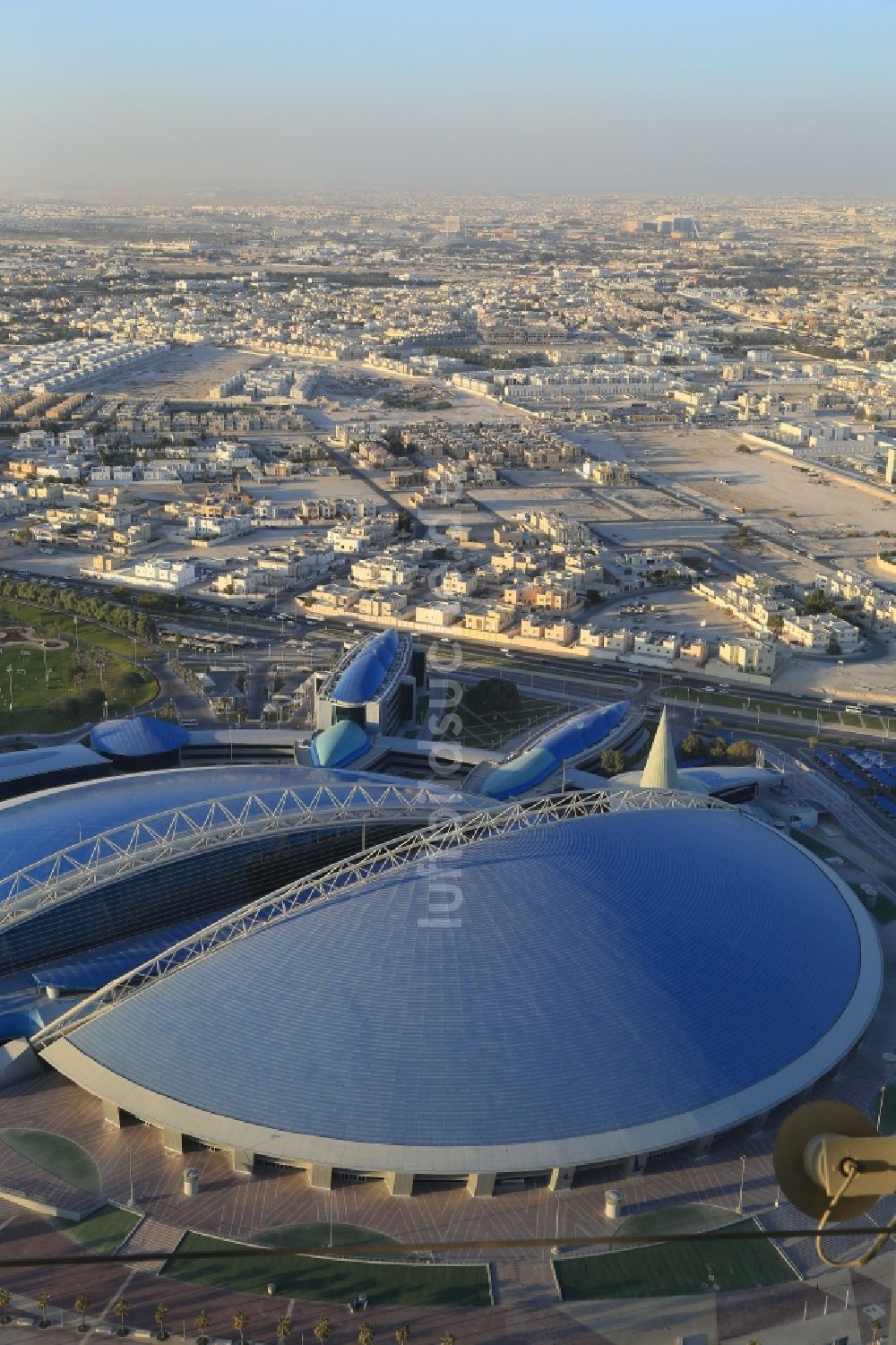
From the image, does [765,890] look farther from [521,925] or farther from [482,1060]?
[482,1060]

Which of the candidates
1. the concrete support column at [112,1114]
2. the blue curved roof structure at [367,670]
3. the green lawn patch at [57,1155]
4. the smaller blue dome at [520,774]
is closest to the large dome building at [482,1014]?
the concrete support column at [112,1114]

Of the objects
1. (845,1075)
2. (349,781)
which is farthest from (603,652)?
(845,1075)

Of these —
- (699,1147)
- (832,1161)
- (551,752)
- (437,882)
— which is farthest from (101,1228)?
(551,752)

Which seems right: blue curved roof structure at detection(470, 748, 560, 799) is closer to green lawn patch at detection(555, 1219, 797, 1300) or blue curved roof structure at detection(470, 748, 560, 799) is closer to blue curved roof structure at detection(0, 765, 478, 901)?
blue curved roof structure at detection(0, 765, 478, 901)

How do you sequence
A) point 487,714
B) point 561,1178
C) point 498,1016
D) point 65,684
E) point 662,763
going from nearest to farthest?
point 561,1178, point 498,1016, point 662,763, point 487,714, point 65,684

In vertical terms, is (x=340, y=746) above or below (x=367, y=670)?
below

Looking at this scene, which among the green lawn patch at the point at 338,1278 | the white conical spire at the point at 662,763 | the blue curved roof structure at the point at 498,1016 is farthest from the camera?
the white conical spire at the point at 662,763

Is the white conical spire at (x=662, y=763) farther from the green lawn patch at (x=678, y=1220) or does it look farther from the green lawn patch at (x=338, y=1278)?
the green lawn patch at (x=338, y=1278)

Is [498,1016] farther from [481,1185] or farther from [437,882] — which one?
[437,882]
